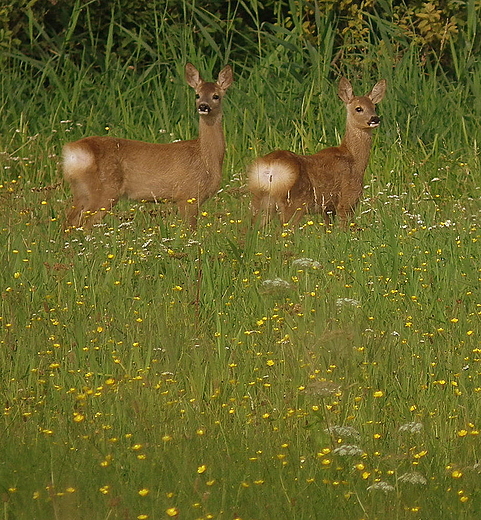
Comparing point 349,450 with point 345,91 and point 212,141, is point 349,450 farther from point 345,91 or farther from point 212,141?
point 345,91

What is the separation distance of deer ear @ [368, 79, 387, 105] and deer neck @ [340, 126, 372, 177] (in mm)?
344

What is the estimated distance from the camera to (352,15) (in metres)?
10.8

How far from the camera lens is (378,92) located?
9.20 metres

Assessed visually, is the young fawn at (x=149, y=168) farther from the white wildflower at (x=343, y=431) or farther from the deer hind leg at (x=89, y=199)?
the white wildflower at (x=343, y=431)

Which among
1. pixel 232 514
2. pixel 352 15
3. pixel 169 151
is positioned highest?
pixel 352 15

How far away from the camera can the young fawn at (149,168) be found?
841 centimetres

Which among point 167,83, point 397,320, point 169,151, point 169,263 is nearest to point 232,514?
point 397,320

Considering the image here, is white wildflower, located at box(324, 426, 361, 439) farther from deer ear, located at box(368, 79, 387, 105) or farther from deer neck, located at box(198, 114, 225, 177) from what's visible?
deer ear, located at box(368, 79, 387, 105)

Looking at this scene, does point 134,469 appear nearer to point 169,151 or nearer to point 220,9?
Answer: point 169,151

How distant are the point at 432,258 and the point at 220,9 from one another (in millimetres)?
5942

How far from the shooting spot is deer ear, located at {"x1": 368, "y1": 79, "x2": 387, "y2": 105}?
915 cm

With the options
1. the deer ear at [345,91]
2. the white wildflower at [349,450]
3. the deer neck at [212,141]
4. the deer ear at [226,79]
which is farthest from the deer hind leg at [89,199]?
the white wildflower at [349,450]

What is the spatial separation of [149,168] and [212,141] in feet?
1.93

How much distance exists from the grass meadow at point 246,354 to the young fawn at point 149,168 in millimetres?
161
